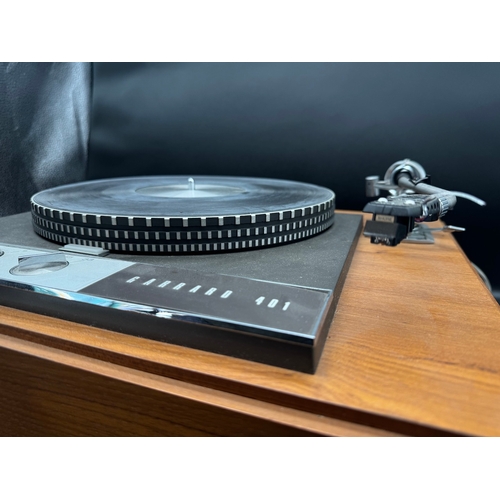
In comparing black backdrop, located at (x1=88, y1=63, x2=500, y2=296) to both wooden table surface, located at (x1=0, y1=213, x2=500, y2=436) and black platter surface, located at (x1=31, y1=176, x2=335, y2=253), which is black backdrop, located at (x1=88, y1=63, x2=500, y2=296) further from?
wooden table surface, located at (x1=0, y1=213, x2=500, y2=436)

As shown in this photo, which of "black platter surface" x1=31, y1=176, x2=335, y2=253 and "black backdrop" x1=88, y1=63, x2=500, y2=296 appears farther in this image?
"black backdrop" x1=88, y1=63, x2=500, y2=296

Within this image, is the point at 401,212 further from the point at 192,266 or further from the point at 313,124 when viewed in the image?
the point at 313,124

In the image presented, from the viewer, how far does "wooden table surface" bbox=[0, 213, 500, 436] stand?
0.30m

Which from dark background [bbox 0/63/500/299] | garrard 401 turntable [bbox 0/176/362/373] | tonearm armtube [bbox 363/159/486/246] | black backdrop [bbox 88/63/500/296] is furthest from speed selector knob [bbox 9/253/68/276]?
black backdrop [bbox 88/63/500/296]

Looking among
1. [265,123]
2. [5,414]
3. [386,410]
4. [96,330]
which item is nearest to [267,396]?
[386,410]

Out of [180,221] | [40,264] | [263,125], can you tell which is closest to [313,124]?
[263,125]

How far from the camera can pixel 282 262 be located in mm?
534

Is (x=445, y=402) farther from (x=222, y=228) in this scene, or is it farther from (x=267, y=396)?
(x=222, y=228)

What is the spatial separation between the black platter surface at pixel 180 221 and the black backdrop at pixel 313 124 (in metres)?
0.40

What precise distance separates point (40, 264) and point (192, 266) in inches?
6.8

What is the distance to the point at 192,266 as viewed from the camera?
1.71 feet

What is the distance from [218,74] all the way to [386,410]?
103cm

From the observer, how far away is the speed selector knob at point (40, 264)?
1.57ft

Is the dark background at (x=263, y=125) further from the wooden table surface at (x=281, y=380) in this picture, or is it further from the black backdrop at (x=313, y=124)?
the wooden table surface at (x=281, y=380)
